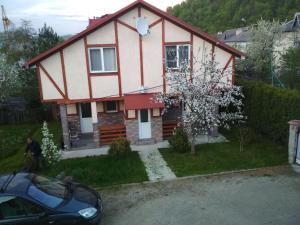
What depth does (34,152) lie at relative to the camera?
497 inches

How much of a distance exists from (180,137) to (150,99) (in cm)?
262

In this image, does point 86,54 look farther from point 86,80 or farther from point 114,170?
point 114,170

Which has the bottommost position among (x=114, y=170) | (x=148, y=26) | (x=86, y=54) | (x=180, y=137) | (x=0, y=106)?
(x=114, y=170)

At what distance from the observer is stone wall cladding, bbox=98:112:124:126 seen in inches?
703

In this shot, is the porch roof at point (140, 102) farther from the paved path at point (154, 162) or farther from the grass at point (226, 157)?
the grass at point (226, 157)

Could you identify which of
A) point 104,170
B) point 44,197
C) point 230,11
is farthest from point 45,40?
point 230,11

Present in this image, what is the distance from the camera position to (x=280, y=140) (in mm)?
14641

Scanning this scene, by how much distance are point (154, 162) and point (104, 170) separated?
91.1 inches

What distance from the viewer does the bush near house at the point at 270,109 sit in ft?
44.9

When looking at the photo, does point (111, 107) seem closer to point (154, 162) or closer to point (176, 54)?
point (176, 54)

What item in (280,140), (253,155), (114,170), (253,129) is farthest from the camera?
(253,129)

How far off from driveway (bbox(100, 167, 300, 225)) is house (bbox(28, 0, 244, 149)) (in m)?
5.45

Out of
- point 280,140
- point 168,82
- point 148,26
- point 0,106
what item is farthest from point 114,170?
point 0,106

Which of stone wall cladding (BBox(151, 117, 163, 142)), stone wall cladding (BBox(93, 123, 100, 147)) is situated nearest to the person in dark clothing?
stone wall cladding (BBox(93, 123, 100, 147))
